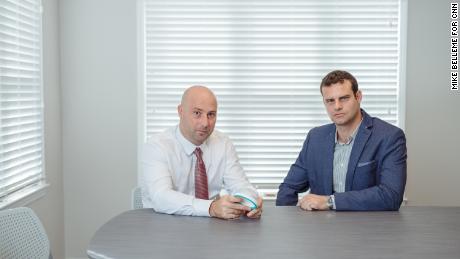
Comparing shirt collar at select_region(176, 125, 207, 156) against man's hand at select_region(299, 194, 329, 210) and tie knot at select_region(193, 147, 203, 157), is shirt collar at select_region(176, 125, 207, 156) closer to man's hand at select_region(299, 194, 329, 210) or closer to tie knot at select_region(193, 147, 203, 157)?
tie knot at select_region(193, 147, 203, 157)

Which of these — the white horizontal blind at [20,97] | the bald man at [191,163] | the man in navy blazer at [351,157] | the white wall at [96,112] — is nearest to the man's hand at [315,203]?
the man in navy blazer at [351,157]

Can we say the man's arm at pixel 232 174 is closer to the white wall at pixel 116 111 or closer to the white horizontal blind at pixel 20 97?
the white horizontal blind at pixel 20 97

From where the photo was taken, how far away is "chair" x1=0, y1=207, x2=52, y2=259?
83.8 inches

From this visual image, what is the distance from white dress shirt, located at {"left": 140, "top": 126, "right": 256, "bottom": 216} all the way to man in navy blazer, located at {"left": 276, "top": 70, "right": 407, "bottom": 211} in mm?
382

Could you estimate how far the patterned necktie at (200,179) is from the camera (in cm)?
278

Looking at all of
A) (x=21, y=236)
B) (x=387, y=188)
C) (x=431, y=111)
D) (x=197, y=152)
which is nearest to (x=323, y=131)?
(x=387, y=188)

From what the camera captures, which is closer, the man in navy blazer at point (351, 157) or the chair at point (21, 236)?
the chair at point (21, 236)

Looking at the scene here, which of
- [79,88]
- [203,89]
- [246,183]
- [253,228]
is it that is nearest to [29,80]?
[79,88]

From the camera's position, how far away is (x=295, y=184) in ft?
10.2

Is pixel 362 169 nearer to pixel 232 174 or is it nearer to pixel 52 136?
pixel 232 174

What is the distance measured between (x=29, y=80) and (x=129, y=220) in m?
1.65

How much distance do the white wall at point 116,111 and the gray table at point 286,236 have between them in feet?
5.70

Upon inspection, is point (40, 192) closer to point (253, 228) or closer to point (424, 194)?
point (253, 228)

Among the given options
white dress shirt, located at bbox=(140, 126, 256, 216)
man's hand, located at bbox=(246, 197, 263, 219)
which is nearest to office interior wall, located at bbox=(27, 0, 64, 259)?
white dress shirt, located at bbox=(140, 126, 256, 216)
